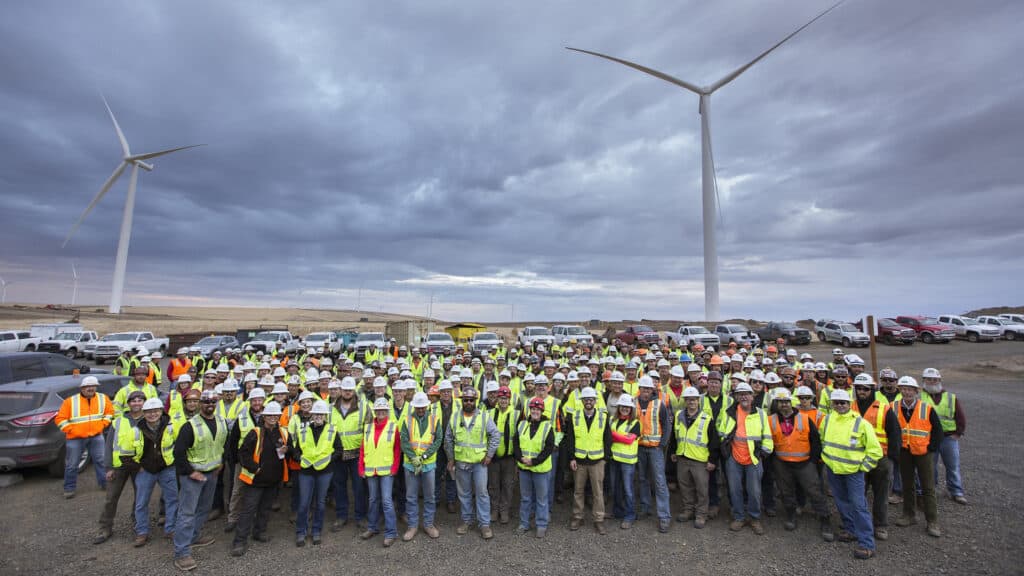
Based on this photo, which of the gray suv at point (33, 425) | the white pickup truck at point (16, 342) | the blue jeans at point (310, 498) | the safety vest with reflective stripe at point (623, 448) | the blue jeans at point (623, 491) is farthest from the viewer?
the white pickup truck at point (16, 342)

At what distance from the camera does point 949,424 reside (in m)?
6.70

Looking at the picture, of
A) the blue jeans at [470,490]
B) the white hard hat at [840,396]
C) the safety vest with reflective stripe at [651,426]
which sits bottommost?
the blue jeans at [470,490]

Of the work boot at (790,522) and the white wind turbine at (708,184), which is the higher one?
the white wind turbine at (708,184)

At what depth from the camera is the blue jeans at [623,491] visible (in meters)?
6.43

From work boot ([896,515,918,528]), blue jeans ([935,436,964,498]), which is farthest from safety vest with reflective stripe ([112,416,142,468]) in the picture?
blue jeans ([935,436,964,498])

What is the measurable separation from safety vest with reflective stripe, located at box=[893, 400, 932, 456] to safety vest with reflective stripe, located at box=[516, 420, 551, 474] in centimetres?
455

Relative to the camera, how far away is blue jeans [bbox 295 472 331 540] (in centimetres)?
584

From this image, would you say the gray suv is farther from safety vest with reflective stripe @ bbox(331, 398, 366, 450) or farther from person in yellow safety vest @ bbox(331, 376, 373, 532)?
safety vest with reflective stripe @ bbox(331, 398, 366, 450)

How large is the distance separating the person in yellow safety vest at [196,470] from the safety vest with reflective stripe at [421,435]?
230 centimetres

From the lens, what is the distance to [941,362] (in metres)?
22.0

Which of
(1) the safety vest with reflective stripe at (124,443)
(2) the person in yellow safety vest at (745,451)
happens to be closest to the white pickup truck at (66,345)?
(1) the safety vest with reflective stripe at (124,443)

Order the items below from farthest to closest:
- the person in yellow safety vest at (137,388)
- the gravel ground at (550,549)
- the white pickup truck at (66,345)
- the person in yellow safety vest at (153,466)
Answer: the white pickup truck at (66,345)
the person in yellow safety vest at (137,388)
the person in yellow safety vest at (153,466)
the gravel ground at (550,549)

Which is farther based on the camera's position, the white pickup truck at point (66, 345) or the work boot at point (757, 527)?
the white pickup truck at point (66, 345)

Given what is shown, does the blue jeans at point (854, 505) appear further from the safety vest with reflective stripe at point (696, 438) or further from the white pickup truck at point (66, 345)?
the white pickup truck at point (66, 345)
